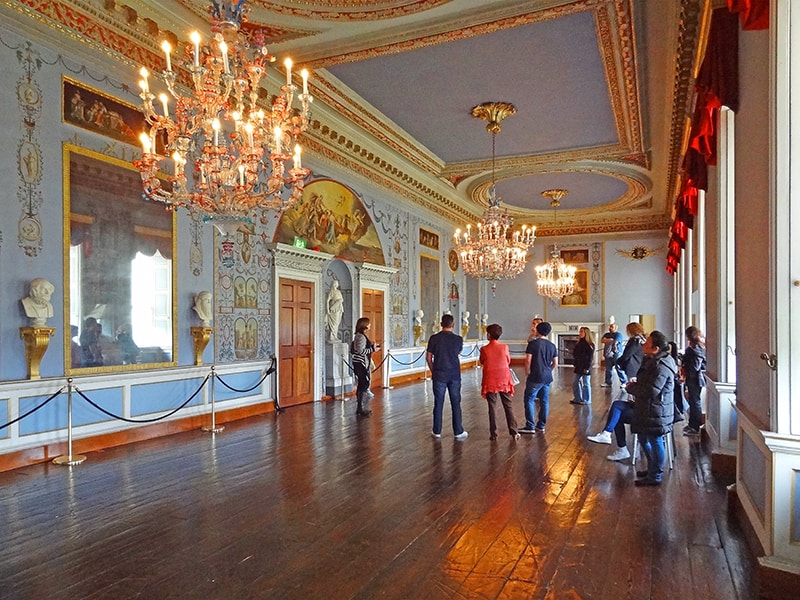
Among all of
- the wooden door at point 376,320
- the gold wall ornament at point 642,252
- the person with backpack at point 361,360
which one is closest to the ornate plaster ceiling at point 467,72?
the wooden door at point 376,320

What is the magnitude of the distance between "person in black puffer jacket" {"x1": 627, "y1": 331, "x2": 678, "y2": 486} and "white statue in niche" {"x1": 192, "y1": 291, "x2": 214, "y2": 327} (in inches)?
231

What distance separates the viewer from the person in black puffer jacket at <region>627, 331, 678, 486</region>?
5.22m

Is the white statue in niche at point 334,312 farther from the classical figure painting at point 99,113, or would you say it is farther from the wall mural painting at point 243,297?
the classical figure painting at point 99,113

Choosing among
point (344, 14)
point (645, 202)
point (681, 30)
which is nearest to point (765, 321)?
point (681, 30)

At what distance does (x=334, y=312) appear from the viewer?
38.4 ft

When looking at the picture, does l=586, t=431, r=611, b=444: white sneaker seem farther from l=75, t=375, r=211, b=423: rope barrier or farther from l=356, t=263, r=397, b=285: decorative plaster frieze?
l=356, t=263, r=397, b=285: decorative plaster frieze

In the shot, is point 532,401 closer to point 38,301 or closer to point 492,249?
point 492,249

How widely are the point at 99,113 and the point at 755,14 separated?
22.5ft

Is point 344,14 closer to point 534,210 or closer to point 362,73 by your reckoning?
point 362,73

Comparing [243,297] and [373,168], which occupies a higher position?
[373,168]

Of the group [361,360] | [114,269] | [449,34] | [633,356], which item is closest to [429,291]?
[361,360]

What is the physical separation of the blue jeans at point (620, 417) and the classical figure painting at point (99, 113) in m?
6.80

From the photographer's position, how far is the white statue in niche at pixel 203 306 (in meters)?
8.14

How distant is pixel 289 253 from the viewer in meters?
10.3
